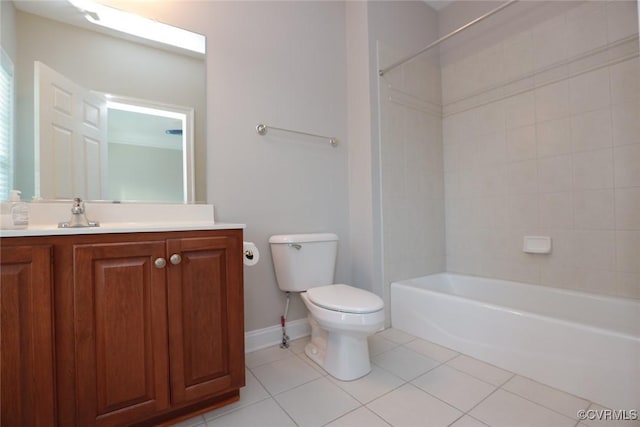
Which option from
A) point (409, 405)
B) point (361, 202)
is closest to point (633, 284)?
point (409, 405)

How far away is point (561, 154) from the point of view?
1.90 m

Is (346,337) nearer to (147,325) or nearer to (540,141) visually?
(147,325)

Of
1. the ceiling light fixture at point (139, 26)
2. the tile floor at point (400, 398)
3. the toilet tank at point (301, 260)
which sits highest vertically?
the ceiling light fixture at point (139, 26)

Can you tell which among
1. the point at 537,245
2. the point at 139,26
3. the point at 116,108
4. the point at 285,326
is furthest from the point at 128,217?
the point at 537,245

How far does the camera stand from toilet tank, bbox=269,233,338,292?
176 cm

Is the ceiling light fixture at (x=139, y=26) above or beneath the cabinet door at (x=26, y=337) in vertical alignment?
above

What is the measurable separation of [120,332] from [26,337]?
24cm

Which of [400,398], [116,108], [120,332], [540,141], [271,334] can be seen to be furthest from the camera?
[540,141]

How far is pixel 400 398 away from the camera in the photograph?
1.33m

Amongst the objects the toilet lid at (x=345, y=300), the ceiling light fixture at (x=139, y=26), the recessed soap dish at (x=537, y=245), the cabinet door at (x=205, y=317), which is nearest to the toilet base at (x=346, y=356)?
the toilet lid at (x=345, y=300)

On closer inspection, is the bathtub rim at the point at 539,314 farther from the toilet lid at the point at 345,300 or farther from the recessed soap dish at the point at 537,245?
the toilet lid at the point at 345,300

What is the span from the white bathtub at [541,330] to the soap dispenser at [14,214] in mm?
2005

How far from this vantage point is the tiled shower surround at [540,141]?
5.51ft

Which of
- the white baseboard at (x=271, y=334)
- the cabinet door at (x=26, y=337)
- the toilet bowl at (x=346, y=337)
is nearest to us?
the cabinet door at (x=26, y=337)
